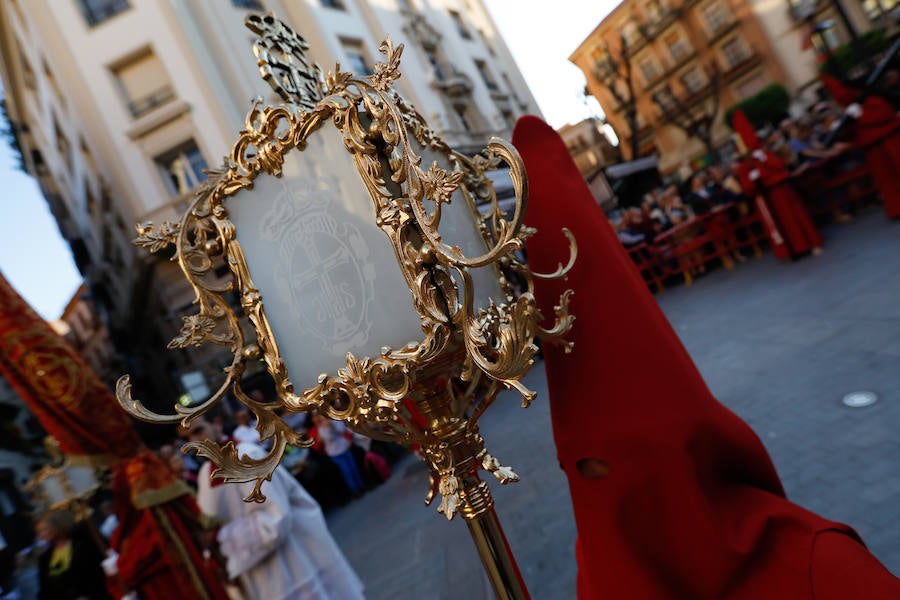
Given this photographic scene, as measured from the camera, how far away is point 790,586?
3.26 feet

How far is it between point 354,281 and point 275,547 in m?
2.88

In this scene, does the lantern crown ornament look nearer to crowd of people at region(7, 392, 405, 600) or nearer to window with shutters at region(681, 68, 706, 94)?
crowd of people at region(7, 392, 405, 600)

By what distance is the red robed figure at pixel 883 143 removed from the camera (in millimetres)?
6082

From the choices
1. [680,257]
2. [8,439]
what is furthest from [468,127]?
[8,439]

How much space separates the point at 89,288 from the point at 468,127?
15.2 metres

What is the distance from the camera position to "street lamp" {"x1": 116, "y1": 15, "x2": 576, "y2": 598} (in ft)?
3.62

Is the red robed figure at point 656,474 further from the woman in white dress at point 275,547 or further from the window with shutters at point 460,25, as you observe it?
the window with shutters at point 460,25

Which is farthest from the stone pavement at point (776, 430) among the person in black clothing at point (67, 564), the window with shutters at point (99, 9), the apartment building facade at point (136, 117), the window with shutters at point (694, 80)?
the window with shutters at point (694, 80)

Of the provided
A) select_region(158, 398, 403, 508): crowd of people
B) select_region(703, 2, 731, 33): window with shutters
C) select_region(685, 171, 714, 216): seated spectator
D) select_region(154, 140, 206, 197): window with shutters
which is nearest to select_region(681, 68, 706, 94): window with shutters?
select_region(703, 2, 731, 33): window with shutters

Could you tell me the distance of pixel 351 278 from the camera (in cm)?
122

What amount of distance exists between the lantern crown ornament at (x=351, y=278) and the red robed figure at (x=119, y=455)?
2303mm

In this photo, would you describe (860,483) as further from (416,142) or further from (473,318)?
(416,142)

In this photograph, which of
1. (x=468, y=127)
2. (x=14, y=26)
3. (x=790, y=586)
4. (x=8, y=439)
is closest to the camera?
(x=790, y=586)

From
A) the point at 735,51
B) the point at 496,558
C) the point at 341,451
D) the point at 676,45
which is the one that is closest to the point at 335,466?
the point at 341,451
